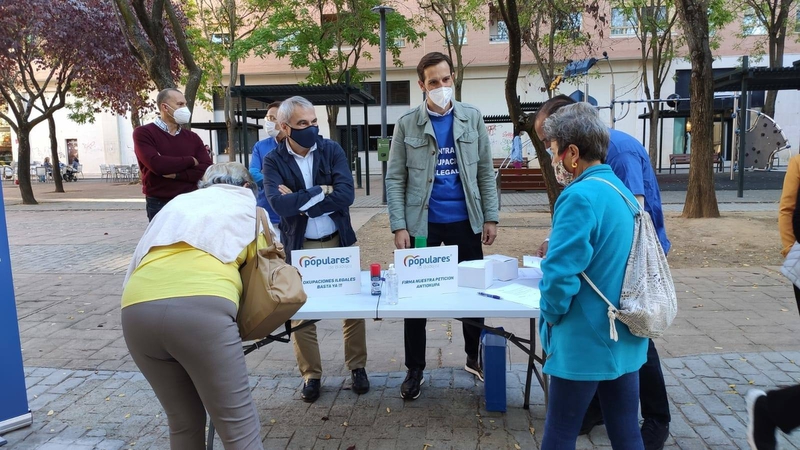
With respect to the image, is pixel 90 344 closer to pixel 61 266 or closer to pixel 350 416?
pixel 350 416

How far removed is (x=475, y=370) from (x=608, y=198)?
7.03 feet

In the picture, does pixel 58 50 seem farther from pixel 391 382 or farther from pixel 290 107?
pixel 391 382

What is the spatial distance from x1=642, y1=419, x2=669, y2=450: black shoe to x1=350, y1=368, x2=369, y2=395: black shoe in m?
1.66

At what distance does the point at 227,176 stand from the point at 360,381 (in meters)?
1.79

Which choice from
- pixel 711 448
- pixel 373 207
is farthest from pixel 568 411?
pixel 373 207

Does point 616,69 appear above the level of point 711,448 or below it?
above

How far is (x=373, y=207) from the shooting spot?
13.6 metres

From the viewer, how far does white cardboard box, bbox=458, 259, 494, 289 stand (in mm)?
3146

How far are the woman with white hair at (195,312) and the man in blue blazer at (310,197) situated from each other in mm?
1043

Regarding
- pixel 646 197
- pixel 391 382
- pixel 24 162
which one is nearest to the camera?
pixel 646 197

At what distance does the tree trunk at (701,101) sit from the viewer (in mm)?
9070

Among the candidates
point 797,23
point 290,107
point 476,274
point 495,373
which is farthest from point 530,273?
point 797,23

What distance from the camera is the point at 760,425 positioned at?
8.59 feet

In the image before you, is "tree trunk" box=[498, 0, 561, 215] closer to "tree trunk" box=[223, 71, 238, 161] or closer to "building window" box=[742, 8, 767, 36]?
"tree trunk" box=[223, 71, 238, 161]
